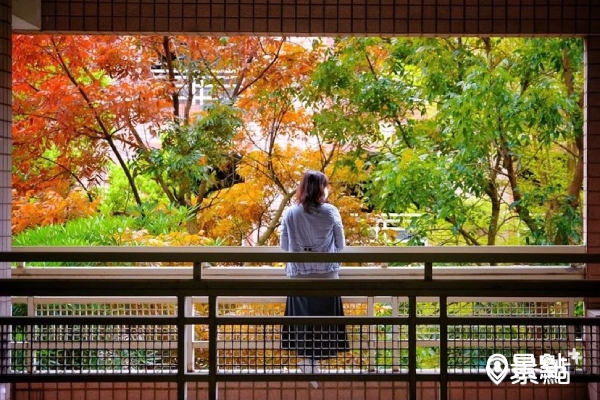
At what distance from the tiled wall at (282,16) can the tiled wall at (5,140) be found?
43 cm

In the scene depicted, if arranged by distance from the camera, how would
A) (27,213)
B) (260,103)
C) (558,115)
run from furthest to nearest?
1. (260,103)
2. (27,213)
3. (558,115)

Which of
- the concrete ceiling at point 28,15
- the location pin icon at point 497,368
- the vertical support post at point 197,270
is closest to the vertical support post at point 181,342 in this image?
the vertical support post at point 197,270

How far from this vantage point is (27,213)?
25.3 feet

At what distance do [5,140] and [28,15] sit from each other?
0.82m

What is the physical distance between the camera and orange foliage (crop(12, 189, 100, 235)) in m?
7.74

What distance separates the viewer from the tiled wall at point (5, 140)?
444 cm

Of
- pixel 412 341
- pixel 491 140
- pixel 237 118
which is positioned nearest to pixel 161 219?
pixel 237 118

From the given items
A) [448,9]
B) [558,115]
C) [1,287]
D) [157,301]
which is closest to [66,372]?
[1,287]

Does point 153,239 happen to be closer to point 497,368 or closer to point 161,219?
point 161,219

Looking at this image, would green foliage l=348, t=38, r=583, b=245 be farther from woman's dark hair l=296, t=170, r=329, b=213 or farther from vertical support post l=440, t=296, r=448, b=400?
vertical support post l=440, t=296, r=448, b=400

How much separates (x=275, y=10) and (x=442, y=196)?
3130 millimetres

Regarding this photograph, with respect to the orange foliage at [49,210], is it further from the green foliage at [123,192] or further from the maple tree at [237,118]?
the green foliage at [123,192]

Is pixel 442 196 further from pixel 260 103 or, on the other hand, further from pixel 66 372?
pixel 66 372

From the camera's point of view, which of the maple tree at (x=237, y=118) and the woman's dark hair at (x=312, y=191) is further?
the maple tree at (x=237, y=118)
